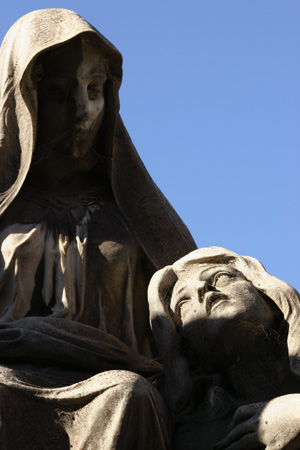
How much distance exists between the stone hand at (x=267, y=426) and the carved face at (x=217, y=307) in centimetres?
47

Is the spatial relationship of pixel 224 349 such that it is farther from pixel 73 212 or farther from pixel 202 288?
pixel 73 212

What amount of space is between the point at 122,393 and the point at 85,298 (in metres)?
1.54

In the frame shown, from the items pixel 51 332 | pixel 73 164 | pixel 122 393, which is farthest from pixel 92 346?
pixel 73 164

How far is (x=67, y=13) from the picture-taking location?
1038cm

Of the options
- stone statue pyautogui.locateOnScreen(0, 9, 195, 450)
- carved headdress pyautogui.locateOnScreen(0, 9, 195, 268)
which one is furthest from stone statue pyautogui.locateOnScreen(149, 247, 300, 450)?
carved headdress pyautogui.locateOnScreen(0, 9, 195, 268)

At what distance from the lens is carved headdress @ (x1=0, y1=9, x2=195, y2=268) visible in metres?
10.1

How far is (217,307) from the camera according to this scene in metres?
8.99

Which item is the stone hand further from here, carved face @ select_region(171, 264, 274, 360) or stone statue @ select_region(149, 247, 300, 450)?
carved face @ select_region(171, 264, 274, 360)

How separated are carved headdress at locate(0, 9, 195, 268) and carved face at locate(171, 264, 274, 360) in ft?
3.25

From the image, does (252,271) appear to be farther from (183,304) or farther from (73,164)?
(73,164)

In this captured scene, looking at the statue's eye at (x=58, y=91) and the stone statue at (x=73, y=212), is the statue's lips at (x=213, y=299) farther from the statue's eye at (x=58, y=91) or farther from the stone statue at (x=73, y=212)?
the statue's eye at (x=58, y=91)

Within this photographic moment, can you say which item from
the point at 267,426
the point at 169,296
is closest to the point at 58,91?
the point at 169,296

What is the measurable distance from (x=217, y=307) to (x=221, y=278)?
0.24m

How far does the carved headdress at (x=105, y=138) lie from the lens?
1009 cm
